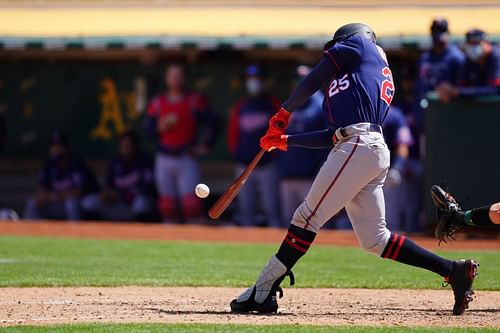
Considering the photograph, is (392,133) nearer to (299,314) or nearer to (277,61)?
(277,61)

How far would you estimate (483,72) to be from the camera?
38.0 ft

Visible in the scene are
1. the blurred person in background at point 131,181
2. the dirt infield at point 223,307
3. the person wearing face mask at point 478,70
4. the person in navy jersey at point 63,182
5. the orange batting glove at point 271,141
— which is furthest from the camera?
the person in navy jersey at point 63,182

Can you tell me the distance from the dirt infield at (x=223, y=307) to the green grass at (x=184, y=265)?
40 centimetres

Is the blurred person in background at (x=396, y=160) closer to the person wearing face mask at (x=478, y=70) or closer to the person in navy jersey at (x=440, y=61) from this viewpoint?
the person in navy jersey at (x=440, y=61)

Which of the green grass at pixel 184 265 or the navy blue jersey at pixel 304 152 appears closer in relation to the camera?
the green grass at pixel 184 265

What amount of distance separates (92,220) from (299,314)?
9172 millimetres

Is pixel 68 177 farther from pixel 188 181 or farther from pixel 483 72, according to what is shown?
pixel 483 72

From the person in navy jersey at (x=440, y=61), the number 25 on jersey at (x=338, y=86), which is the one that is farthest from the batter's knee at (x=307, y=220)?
the person in navy jersey at (x=440, y=61)

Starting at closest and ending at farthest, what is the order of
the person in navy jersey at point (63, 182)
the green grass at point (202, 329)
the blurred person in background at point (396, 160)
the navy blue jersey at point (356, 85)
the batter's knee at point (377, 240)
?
the green grass at point (202, 329) → the navy blue jersey at point (356, 85) → the batter's knee at point (377, 240) → the blurred person in background at point (396, 160) → the person in navy jersey at point (63, 182)

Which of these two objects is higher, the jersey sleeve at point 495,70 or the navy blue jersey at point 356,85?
the navy blue jersey at point 356,85

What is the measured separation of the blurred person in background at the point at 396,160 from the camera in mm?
12391

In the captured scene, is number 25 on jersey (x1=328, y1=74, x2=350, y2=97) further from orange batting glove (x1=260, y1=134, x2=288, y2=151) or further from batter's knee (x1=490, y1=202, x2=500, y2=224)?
batter's knee (x1=490, y1=202, x2=500, y2=224)

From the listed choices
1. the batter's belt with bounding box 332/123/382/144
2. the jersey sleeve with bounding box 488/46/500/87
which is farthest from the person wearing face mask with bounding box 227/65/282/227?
the batter's belt with bounding box 332/123/382/144

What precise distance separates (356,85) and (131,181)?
9.06 meters
